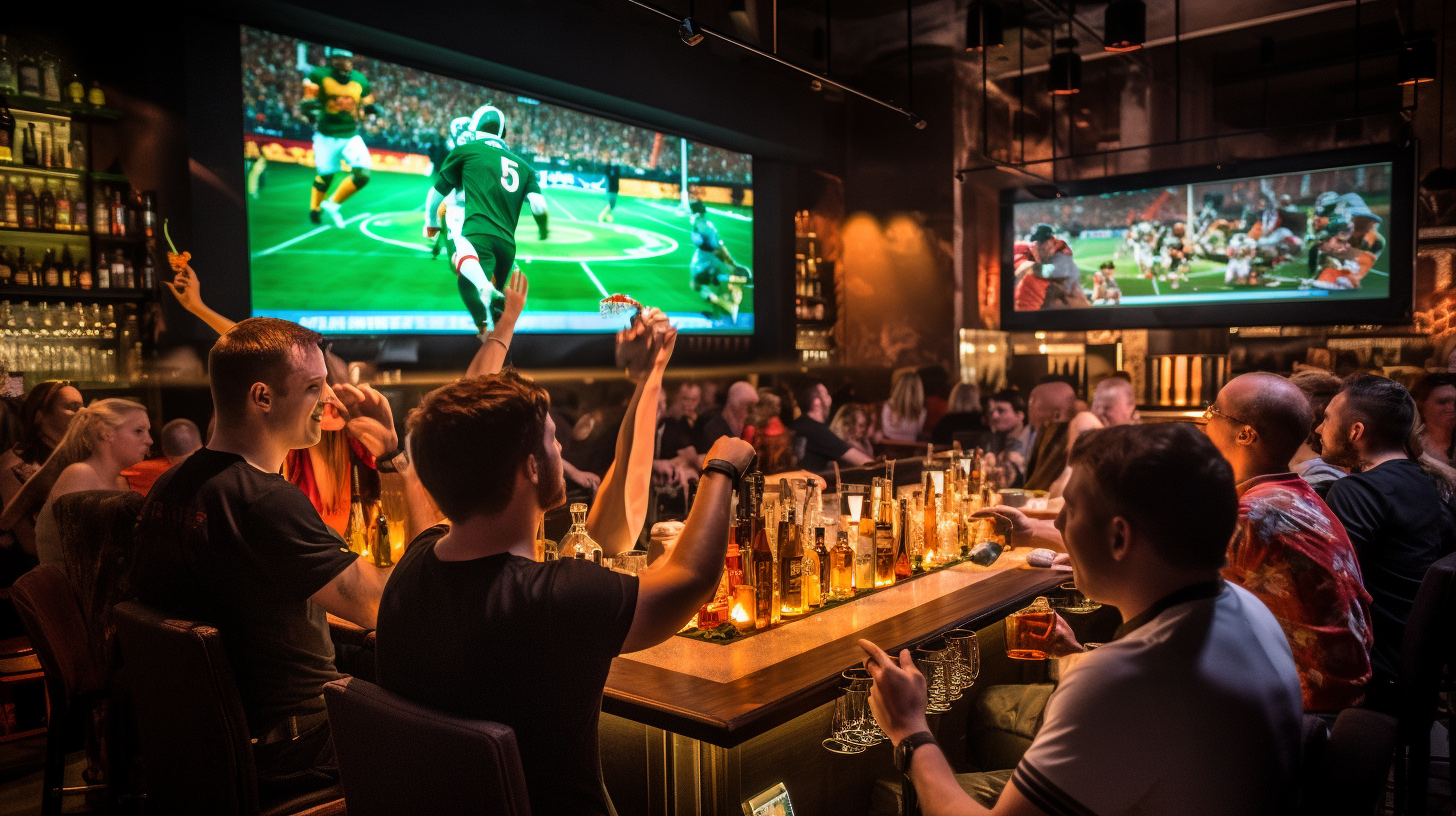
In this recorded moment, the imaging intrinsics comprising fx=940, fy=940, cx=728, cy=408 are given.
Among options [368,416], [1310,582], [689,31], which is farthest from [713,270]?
[1310,582]

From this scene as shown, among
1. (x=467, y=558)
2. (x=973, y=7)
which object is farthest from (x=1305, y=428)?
(x=973, y=7)

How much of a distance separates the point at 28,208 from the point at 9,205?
85mm

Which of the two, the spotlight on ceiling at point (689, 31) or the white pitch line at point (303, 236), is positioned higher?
the spotlight on ceiling at point (689, 31)

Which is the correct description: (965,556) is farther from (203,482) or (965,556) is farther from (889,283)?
(889,283)

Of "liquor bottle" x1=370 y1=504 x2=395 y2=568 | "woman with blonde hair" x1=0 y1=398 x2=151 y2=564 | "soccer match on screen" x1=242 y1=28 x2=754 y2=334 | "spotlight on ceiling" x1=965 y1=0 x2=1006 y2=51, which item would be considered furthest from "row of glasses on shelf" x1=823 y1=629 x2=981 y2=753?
"spotlight on ceiling" x1=965 y1=0 x2=1006 y2=51

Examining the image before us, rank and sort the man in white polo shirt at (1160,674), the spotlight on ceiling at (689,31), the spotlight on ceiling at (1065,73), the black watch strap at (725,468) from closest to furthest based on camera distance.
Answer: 1. the man in white polo shirt at (1160,674)
2. the black watch strap at (725,468)
3. the spotlight on ceiling at (689,31)
4. the spotlight on ceiling at (1065,73)

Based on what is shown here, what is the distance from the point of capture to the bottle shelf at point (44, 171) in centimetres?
490

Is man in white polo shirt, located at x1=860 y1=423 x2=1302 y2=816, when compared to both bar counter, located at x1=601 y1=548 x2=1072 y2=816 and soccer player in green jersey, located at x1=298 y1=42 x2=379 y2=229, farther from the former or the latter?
soccer player in green jersey, located at x1=298 y1=42 x2=379 y2=229

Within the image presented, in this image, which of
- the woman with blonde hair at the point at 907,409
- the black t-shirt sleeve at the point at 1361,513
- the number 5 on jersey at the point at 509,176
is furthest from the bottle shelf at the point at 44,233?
the black t-shirt sleeve at the point at 1361,513

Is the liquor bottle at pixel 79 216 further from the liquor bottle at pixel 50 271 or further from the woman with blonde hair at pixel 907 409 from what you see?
the woman with blonde hair at pixel 907 409

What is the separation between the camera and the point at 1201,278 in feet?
27.2

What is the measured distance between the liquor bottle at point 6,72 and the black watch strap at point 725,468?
202 inches

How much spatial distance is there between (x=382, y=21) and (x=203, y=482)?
427 cm

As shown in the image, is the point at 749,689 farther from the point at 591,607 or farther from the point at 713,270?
the point at 713,270
